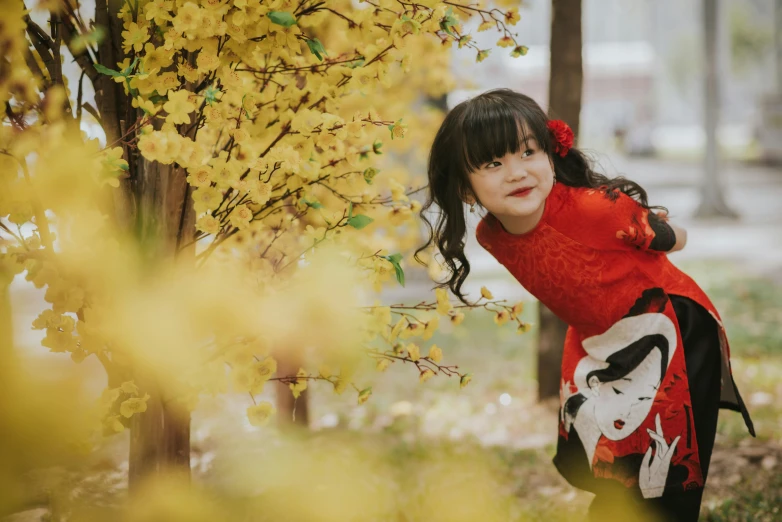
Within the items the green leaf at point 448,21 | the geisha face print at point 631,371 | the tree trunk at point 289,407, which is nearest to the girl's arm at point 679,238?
the geisha face print at point 631,371

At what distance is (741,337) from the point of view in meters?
4.80

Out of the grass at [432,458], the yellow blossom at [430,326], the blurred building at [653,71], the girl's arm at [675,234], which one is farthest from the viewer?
the blurred building at [653,71]

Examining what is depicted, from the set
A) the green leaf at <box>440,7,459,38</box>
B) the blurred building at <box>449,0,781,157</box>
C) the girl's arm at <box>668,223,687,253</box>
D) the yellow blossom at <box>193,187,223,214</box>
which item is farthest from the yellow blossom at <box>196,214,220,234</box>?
the blurred building at <box>449,0,781,157</box>

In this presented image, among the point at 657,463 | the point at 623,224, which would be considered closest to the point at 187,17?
the point at 623,224

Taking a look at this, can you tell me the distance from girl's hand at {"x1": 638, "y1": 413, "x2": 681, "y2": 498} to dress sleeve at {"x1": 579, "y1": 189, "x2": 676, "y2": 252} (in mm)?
441

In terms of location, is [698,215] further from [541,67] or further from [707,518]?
[541,67]

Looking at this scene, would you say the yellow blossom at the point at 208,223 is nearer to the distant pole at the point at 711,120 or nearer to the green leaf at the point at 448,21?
the green leaf at the point at 448,21

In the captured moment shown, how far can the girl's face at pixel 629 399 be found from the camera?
1.79 metres

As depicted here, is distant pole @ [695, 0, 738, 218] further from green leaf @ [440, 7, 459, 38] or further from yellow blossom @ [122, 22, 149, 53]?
yellow blossom @ [122, 22, 149, 53]

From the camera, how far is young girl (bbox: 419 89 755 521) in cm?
179

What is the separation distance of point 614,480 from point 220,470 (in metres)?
1.41

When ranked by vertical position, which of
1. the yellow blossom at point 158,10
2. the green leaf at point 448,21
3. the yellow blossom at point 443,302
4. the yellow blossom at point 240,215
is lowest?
the yellow blossom at point 443,302

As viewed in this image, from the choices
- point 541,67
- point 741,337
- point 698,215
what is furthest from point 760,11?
point 741,337

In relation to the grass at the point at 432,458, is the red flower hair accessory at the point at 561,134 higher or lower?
higher
